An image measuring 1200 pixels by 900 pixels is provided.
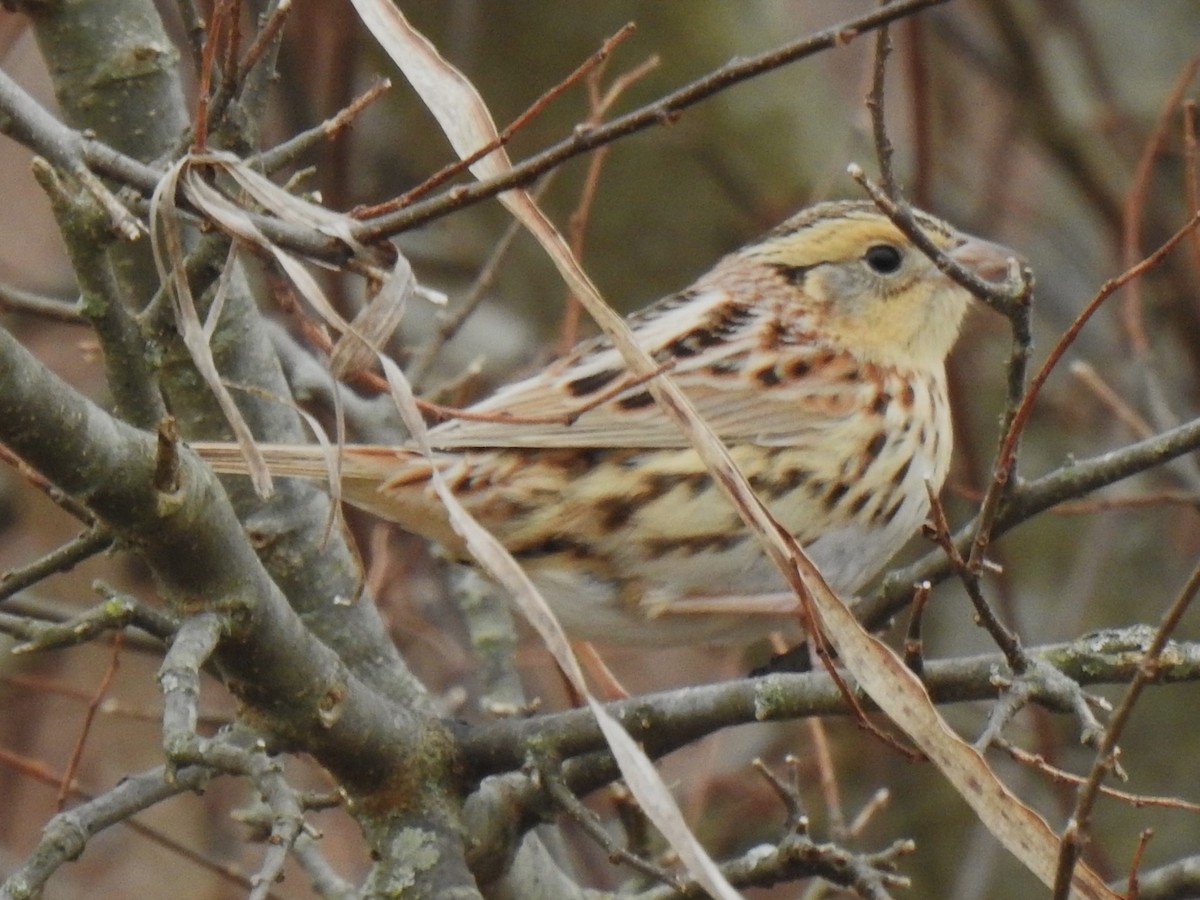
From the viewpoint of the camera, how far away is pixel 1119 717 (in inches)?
72.4

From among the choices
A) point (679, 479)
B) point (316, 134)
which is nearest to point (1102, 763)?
point (316, 134)

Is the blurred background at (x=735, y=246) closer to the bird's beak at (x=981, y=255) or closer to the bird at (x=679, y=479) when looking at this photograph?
the bird's beak at (x=981, y=255)

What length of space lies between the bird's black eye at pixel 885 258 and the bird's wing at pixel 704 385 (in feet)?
0.61

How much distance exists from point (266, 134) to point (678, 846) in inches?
148

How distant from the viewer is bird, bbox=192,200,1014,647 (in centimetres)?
338

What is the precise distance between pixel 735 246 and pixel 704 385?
167cm

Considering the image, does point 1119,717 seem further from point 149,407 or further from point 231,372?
point 231,372

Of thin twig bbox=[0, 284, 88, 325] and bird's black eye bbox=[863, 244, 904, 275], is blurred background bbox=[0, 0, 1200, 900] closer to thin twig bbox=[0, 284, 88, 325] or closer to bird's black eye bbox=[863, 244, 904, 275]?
bird's black eye bbox=[863, 244, 904, 275]

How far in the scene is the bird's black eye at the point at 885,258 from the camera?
3.92 metres

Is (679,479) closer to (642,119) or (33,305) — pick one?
(33,305)

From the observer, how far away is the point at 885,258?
393cm

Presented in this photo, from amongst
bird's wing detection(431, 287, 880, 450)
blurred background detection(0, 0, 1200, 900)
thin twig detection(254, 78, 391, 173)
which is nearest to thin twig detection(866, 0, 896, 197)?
thin twig detection(254, 78, 391, 173)

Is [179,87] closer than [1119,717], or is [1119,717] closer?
[1119,717]

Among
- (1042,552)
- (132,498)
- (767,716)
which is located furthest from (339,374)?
(1042,552)
